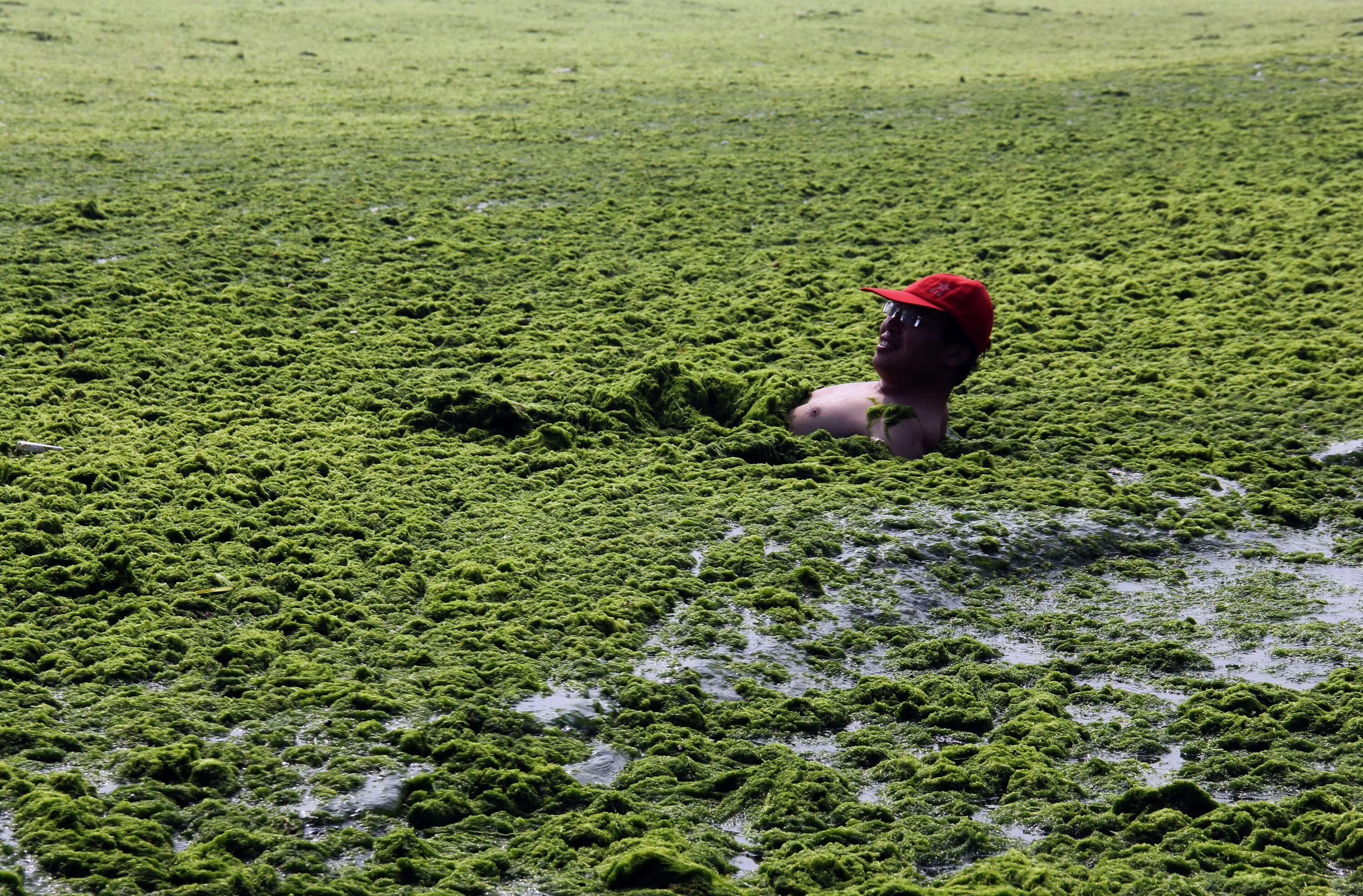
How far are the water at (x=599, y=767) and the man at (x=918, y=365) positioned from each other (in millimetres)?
1750

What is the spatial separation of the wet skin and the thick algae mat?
0.46 feet

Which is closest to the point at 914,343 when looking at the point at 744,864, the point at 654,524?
the point at 654,524

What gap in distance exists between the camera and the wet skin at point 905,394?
13.3 ft

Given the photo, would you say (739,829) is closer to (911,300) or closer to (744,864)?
(744,864)

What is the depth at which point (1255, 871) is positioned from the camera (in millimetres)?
2215

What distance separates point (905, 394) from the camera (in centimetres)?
411

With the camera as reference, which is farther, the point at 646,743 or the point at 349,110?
the point at 349,110

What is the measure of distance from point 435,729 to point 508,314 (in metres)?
2.83

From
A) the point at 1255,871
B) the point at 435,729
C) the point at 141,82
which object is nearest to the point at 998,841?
the point at 1255,871

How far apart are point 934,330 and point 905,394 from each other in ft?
0.71

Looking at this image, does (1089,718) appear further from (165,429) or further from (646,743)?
(165,429)

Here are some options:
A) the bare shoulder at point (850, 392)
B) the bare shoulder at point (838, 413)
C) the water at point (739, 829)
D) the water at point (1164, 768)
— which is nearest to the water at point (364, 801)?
the water at point (739, 829)

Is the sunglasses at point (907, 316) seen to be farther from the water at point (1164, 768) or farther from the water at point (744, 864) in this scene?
the water at point (744, 864)

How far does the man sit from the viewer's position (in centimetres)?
404
